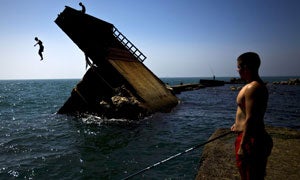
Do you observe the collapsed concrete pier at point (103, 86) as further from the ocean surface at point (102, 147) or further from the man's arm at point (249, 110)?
the man's arm at point (249, 110)

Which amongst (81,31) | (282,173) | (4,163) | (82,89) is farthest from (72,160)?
(81,31)

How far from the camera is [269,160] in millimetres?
5672

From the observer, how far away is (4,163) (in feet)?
28.8

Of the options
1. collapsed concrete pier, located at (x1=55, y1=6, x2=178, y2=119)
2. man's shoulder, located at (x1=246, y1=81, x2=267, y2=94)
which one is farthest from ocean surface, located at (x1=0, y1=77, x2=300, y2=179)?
man's shoulder, located at (x1=246, y1=81, x2=267, y2=94)

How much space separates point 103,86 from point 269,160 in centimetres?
1376

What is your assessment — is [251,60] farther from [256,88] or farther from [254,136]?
[254,136]

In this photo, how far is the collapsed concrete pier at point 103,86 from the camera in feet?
51.5

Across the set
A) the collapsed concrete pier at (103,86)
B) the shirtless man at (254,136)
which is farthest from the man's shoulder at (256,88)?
the collapsed concrete pier at (103,86)

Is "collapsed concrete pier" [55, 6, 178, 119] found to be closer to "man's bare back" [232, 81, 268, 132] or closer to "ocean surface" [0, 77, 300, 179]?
"ocean surface" [0, 77, 300, 179]

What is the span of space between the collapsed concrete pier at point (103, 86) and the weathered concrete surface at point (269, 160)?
8.88 m

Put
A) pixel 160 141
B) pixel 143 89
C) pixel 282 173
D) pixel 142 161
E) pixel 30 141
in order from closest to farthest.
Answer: pixel 282 173 < pixel 142 161 < pixel 160 141 < pixel 30 141 < pixel 143 89

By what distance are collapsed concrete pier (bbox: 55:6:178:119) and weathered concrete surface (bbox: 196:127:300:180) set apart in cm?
888

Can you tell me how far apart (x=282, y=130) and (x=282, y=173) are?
159 inches

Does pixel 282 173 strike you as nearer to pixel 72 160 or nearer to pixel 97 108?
pixel 72 160
